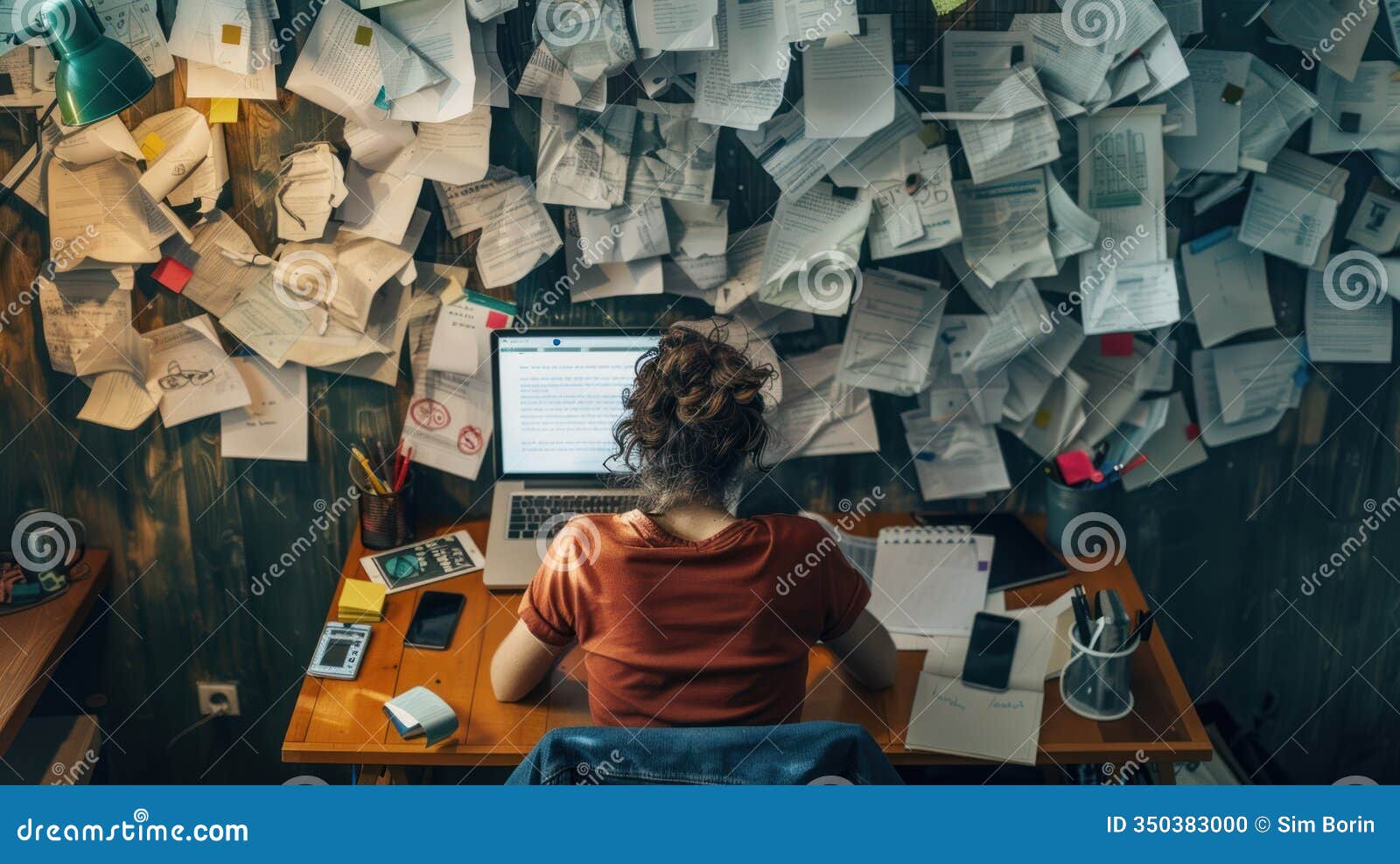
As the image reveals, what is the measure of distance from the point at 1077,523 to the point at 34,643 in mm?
1789

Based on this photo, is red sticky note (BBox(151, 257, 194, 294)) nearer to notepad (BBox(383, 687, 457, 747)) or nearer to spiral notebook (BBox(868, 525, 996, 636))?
notepad (BBox(383, 687, 457, 747))

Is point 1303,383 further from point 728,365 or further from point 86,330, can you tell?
point 86,330

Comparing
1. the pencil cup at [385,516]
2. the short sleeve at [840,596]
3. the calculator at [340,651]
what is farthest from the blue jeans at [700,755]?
the pencil cup at [385,516]

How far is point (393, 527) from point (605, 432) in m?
0.41

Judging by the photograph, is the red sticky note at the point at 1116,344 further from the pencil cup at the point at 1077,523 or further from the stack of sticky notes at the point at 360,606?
the stack of sticky notes at the point at 360,606

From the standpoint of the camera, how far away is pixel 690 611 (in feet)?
5.44

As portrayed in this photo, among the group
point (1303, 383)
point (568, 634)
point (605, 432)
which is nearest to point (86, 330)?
point (605, 432)

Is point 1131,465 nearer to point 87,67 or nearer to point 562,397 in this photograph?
point 562,397

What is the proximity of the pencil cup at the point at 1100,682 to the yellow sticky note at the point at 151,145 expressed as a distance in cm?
164

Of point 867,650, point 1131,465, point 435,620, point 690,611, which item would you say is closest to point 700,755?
point 690,611

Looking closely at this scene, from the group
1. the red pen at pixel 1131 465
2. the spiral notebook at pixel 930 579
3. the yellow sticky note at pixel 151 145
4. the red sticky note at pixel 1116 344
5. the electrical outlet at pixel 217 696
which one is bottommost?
the electrical outlet at pixel 217 696

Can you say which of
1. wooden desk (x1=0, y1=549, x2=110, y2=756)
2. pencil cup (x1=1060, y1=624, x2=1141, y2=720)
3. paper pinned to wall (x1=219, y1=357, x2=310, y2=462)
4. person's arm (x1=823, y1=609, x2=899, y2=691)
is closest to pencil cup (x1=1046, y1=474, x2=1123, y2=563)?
pencil cup (x1=1060, y1=624, x2=1141, y2=720)

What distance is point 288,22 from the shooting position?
200 cm

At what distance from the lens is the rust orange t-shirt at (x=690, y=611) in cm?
166
